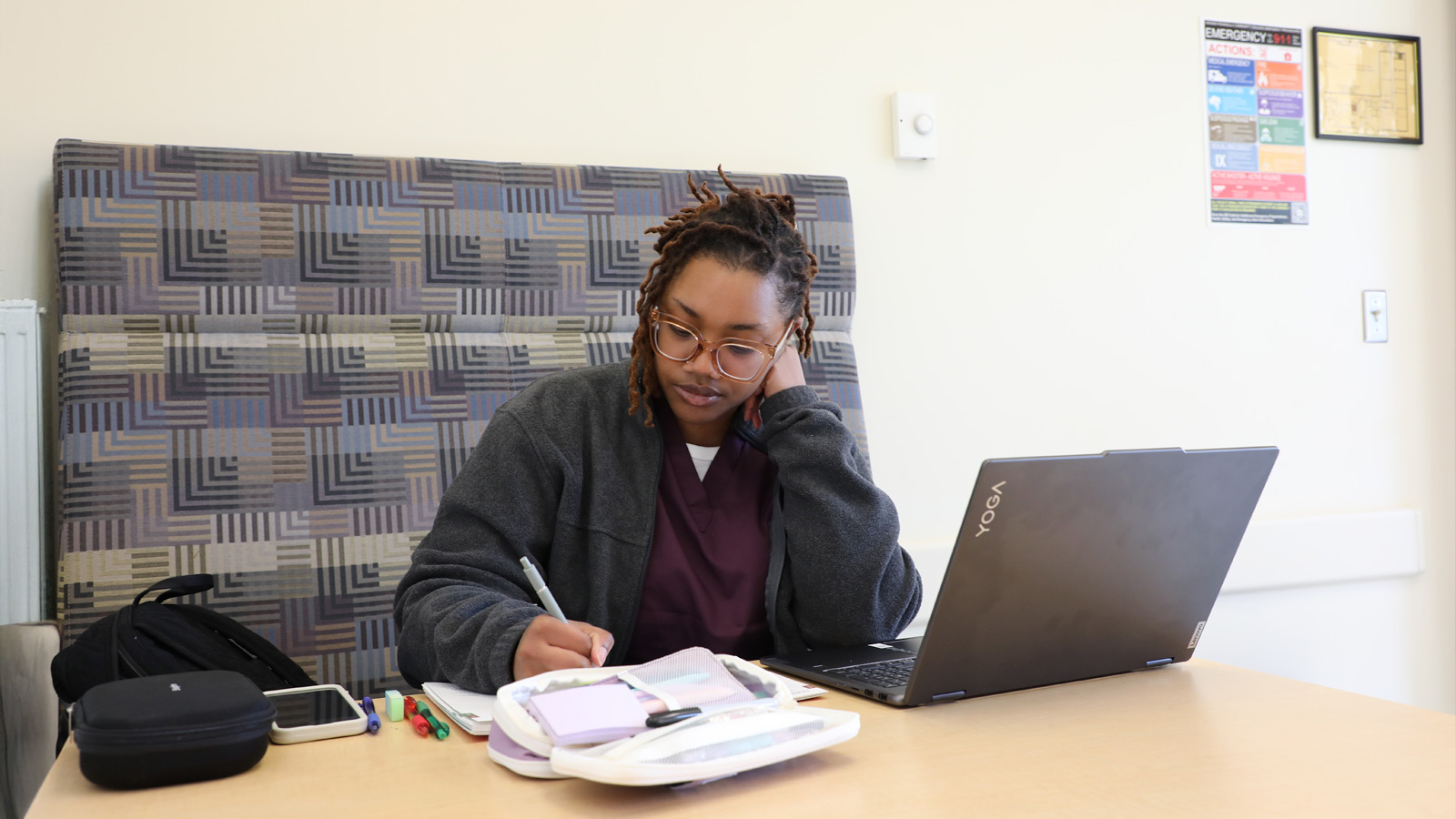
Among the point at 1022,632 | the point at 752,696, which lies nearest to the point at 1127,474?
the point at 1022,632

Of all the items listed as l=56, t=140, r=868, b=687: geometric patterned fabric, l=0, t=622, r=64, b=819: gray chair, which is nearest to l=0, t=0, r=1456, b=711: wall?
l=56, t=140, r=868, b=687: geometric patterned fabric

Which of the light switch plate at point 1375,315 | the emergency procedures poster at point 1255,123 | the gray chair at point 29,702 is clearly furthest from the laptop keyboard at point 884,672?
the light switch plate at point 1375,315

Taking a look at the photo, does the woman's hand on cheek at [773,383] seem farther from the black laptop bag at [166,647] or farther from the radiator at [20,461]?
the radiator at [20,461]

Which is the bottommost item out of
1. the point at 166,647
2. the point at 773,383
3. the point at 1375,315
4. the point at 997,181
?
the point at 166,647

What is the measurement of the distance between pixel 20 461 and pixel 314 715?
1.01 m

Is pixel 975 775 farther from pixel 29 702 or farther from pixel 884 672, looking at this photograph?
pixel 29 702

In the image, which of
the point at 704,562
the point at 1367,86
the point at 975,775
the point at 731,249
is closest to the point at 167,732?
the point at 975,775

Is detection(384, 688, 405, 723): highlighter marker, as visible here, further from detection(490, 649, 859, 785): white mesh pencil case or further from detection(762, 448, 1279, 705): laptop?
detection(762, 448, 1279, 705): laptop

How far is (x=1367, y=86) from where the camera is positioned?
2557 millimetres

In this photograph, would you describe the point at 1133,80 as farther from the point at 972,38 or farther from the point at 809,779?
the point at 809,779

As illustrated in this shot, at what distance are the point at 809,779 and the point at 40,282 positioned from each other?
5.06 ft

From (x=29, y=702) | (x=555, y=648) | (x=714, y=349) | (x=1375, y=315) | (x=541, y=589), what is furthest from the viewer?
(x=1375, y=315)

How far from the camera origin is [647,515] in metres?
1.21

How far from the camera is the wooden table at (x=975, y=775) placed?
2.18 ft
